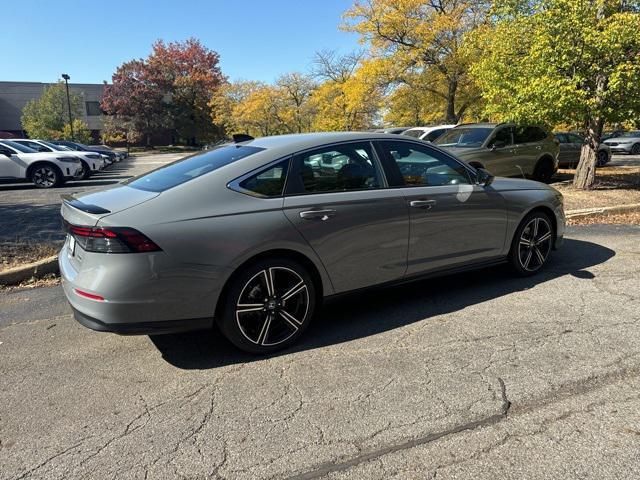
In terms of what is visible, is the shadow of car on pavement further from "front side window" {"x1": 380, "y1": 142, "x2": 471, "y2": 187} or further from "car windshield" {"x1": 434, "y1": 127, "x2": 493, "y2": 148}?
"car windshield" {"x1": 434, "y1": 127, "x2": 493, "y2": 148}

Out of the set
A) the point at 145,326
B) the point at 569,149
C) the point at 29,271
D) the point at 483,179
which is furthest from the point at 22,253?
the point at 569,149

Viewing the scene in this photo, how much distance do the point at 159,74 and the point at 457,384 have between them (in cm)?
5725

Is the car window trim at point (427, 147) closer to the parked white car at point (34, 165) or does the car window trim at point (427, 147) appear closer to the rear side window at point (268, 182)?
the rear side window at point (268, 182)

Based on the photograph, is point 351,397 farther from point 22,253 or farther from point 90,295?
point 22,253

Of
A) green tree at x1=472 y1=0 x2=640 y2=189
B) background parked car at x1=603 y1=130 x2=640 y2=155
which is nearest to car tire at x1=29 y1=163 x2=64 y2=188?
green tree at x1=472 y1=0 x2=640 y2=189

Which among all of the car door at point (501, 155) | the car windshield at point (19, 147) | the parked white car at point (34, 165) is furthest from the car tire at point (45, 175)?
the car door at point (501, 155)

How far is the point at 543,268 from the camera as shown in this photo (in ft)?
18.1

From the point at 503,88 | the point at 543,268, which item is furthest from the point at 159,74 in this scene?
the point at 543,268

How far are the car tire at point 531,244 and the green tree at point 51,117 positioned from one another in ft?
164

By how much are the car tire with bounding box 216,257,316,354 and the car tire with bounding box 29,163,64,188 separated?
13.7 metres

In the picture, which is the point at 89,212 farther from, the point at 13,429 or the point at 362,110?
the point at 362,110

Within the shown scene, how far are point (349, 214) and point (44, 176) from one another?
13922mm

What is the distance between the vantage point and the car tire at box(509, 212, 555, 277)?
4996 millimetres

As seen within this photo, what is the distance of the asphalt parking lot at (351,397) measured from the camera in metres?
2.43
